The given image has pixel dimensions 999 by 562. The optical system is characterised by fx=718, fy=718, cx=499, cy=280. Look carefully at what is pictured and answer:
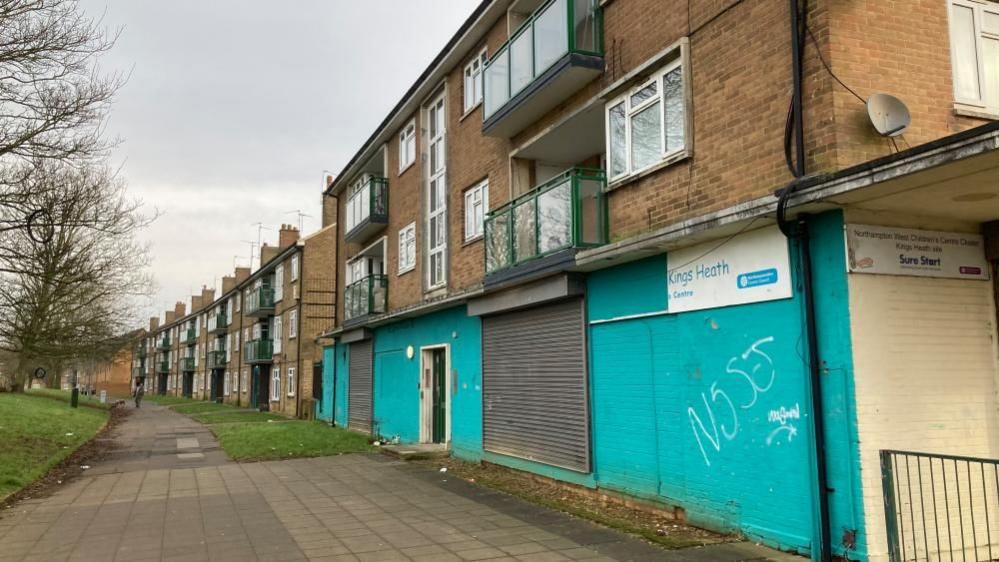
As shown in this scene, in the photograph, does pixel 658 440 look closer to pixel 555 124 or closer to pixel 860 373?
pixel 860 373

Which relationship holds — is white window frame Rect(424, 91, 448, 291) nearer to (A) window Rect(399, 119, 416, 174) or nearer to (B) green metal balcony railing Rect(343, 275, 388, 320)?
(A) window Rect(399, 119, 416, 174)

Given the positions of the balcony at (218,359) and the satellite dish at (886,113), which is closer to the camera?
the satellite dish at (886,113)

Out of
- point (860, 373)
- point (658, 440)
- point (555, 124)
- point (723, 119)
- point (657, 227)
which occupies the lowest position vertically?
point (658, 440)

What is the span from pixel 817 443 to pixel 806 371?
624mm

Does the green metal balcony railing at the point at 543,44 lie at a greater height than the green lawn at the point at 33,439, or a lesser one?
greater

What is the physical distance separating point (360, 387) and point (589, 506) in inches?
507

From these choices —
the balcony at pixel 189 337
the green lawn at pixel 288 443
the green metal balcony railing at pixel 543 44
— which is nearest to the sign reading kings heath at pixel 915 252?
the green metal balcony railing at pixel 543 44

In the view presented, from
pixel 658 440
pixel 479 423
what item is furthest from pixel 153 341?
pixel 658 440

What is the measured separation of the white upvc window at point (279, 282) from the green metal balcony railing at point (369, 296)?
54.1 feet

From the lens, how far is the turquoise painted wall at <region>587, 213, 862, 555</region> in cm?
616

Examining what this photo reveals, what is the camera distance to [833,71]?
6.34m

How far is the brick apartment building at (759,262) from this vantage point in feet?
19.8

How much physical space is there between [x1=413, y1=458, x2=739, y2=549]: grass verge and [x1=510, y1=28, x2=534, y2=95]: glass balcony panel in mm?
6039

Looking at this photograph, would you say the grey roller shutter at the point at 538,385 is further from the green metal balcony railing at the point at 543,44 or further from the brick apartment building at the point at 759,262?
the green metal balcony railing at the point at 543,44
